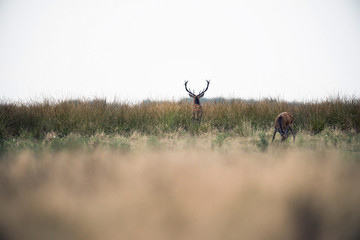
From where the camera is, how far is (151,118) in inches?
216

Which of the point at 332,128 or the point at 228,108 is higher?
the point at 228,108

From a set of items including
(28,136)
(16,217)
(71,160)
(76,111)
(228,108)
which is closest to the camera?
(16,217)

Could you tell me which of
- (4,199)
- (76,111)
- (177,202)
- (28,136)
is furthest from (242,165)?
(76,111)

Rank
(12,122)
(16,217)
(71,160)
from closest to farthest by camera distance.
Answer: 1. (16,217)
2. (71,160)
3. (12,122)

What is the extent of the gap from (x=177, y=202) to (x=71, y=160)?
1.17 feet

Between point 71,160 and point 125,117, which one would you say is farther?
point 125,117

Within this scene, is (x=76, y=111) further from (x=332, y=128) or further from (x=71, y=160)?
(x=332, y=128)

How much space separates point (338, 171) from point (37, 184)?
84 centimetres

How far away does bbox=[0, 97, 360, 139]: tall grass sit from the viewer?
475cm

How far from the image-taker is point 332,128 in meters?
5.01

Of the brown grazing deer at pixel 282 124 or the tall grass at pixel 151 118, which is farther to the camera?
the tall grass at pixel 151 118

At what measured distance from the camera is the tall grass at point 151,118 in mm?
4754

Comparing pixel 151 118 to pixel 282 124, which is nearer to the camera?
pixel 282 124

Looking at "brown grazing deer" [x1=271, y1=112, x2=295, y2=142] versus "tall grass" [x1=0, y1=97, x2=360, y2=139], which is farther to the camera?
"tall grass" [x1=0, y1=97, x2=360, y2=139]
